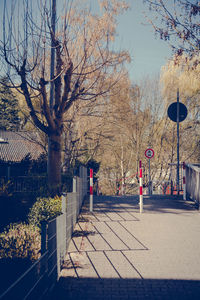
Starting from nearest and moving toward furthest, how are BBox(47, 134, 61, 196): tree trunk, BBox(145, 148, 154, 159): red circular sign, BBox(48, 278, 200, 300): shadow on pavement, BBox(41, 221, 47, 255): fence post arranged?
1. BBox(41, 221, 47, 255): fence post
2. BBox(48, 278, 200, 300): shadow on pavement
3. BBox(47, 134, 61, 196): tree trunk
4. BBox(145, 148, 154, 159): red circular sign

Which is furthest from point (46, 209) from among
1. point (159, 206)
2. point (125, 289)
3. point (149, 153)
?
point (149, 153)

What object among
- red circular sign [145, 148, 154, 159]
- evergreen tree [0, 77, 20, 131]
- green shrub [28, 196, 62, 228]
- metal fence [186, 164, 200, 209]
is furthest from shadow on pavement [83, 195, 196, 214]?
evergreen tree [0, 77, 20, 131]

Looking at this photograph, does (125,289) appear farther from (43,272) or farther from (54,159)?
(54,159)

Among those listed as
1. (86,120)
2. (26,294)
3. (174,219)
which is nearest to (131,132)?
(86,120)

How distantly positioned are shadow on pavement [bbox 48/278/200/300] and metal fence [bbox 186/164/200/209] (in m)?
7.09

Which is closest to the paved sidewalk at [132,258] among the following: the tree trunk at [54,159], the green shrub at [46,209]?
the green shrub at [46,209]

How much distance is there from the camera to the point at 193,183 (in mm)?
12750

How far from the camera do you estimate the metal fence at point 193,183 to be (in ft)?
38.7

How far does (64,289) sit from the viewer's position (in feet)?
15.4

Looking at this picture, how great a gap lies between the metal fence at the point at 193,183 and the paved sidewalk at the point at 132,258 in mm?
1506

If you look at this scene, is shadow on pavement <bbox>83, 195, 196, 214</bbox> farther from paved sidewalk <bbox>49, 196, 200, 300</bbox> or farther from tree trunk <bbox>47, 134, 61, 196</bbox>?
tree trunk <bbox>47, 134, 61, 196</bbox>

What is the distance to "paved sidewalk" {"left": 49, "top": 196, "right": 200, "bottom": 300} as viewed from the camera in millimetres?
4684

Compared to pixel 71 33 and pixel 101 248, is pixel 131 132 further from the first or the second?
pixel 101 248

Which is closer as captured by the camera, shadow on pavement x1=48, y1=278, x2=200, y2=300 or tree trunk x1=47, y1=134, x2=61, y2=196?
shadow on pavement x1=48, y1=278, x2=200, y2=300
